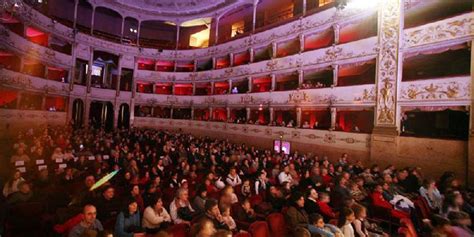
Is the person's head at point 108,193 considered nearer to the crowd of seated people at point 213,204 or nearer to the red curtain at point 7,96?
the crowd of seated people at point 213,204

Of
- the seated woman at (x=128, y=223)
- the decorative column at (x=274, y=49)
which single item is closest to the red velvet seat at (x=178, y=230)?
the seated woman at (x=128, y=223)

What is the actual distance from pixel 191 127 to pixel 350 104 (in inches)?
555

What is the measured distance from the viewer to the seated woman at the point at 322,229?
411 cm

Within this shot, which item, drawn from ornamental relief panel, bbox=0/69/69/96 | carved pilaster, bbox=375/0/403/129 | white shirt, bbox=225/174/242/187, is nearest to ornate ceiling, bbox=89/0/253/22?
ornamental relief panel, bbox=0/69/69/96

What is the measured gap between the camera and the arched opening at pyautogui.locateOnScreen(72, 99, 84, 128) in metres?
21.0

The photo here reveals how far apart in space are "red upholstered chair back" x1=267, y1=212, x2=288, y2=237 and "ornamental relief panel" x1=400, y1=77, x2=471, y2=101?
28.5 ft

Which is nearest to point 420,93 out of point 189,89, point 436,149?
point 436,149

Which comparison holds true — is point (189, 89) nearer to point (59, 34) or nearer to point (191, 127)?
point (191, 127)

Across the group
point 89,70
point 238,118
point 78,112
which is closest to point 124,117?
point 78,112

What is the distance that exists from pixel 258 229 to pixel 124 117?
23.0 meters

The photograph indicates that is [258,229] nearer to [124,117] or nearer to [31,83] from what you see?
[31,83]

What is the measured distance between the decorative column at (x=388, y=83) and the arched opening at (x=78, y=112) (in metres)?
21.9

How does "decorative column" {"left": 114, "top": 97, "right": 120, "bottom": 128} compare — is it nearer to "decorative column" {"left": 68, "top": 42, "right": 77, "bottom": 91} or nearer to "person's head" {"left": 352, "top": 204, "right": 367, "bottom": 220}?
"decorative column" {"left": 68, "top": 42, "right": 77, "bottom": 91}

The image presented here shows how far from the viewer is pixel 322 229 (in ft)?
13.7
